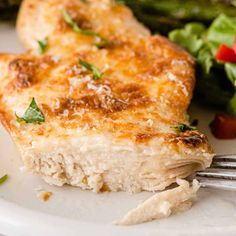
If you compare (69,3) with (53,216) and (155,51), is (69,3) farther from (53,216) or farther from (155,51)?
(53,216)

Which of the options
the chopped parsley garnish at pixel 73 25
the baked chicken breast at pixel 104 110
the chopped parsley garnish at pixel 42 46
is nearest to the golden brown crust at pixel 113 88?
the baked chicken breast at pixel 104 110

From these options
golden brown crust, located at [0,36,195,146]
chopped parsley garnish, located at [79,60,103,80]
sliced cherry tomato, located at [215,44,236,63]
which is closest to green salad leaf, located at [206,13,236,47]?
sliced cherry tomato, located at [215,44,236,63]

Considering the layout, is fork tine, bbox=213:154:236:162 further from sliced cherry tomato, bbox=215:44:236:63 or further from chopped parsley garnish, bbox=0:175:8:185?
chopped parsley garnish, bbox=0:175:8:185

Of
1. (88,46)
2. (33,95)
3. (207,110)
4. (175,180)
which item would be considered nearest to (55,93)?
(33,95)

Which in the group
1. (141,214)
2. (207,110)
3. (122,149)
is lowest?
(207,110)

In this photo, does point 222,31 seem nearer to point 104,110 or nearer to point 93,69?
point 93,69

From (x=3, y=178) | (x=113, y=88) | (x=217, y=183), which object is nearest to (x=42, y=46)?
(x=113, y=88)

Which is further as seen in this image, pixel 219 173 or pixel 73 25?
pixel 73 25
